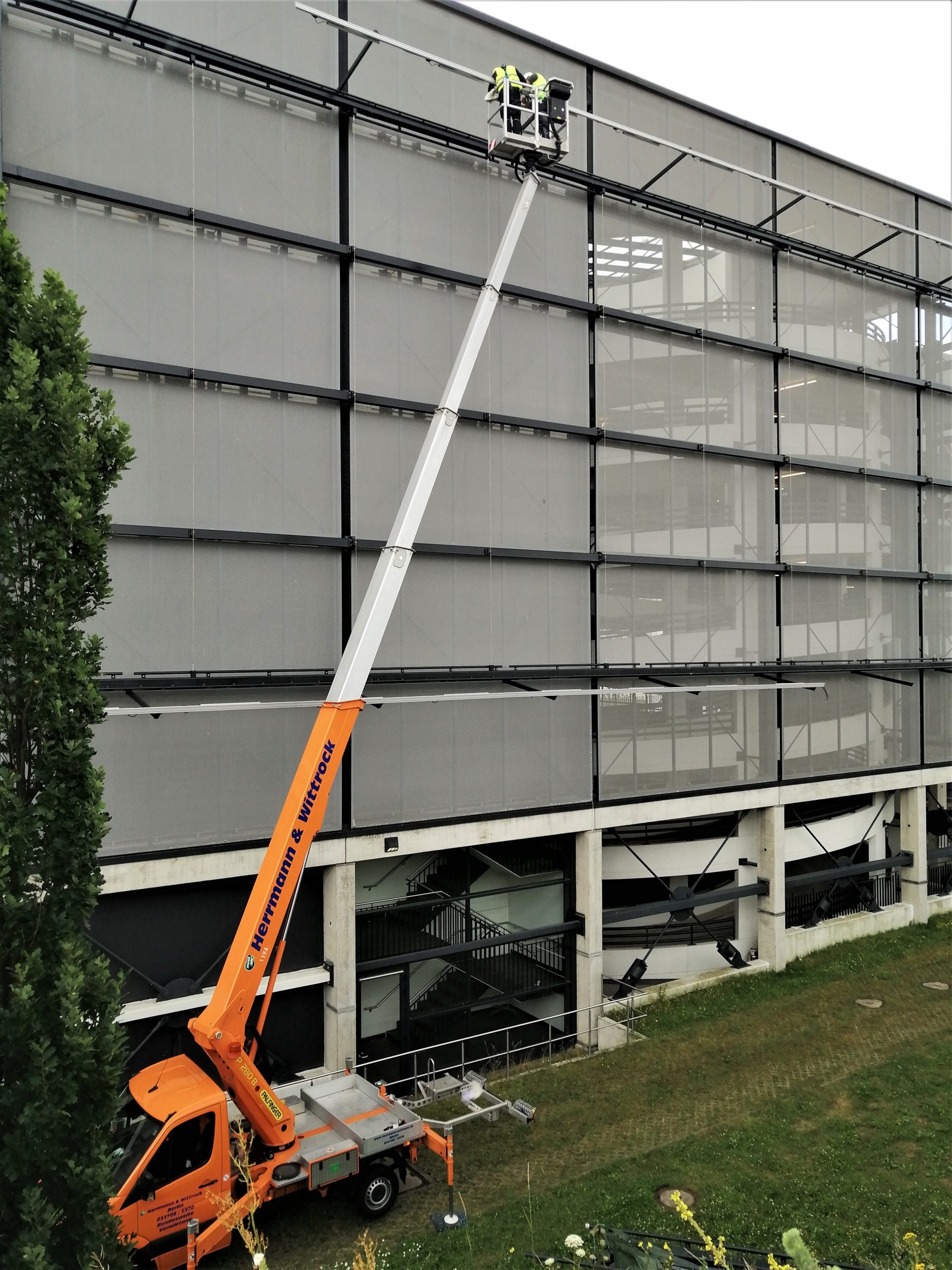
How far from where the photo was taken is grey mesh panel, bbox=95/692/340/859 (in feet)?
46.0

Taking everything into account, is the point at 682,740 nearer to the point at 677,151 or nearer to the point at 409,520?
the point at 409,520

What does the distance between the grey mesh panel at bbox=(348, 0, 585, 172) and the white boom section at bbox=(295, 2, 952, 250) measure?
0.46 ft

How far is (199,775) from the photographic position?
48.2 feet

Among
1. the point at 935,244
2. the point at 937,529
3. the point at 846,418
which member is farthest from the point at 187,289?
the point at 935,244

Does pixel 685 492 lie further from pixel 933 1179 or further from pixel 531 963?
pixel 933 1179

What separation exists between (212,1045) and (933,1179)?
9.87 meters

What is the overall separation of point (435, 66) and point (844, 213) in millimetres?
11871

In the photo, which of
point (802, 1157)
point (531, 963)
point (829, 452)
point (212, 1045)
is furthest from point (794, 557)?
point (212, 1045)

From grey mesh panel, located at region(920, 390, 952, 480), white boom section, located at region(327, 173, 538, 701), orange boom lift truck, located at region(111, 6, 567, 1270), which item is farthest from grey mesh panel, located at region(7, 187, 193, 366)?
grey mesh panel, located at region(920, 390, 952, 480)

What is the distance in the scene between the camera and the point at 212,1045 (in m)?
10.8

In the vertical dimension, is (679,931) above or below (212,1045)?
below

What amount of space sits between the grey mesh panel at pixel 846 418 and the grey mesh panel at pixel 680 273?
168 cm

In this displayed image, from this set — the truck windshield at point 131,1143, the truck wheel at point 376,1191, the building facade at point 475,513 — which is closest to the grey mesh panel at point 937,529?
the building facade at point 475,513

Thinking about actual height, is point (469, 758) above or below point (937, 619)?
below
